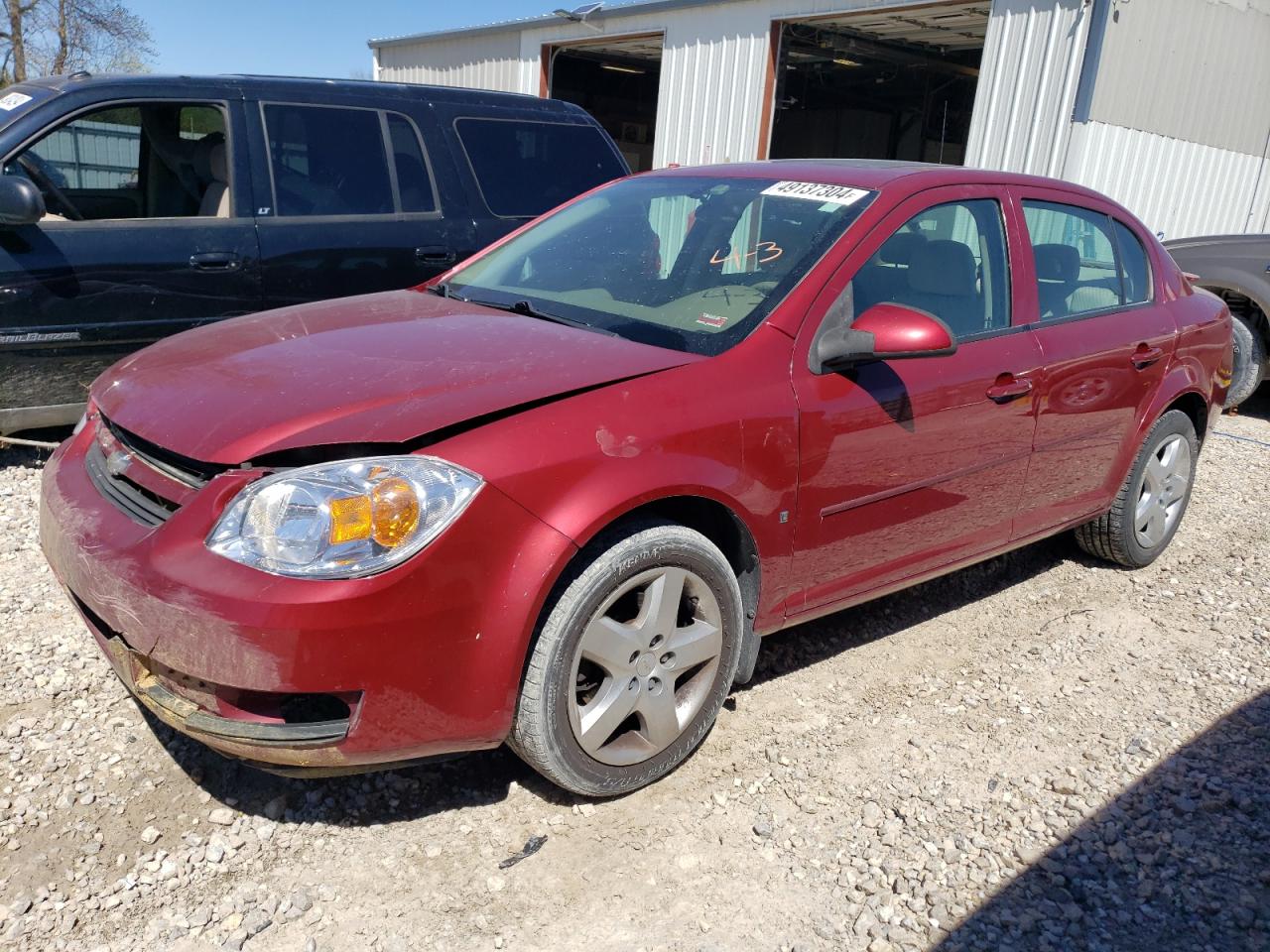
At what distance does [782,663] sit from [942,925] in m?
1.29

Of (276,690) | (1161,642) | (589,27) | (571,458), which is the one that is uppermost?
(589,27)

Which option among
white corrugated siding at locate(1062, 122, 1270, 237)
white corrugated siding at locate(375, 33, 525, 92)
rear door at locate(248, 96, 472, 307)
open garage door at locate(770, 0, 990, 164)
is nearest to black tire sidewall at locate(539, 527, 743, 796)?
rear door at locate(248, 96, 472, 307)

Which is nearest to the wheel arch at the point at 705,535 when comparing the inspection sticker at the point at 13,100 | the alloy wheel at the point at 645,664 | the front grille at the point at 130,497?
the alloy wheel at the point at 645,664

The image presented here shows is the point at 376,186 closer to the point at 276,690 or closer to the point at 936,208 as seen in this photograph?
the point at 936,208

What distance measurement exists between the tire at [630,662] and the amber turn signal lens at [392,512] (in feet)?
1.44

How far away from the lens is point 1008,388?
3490 millimetres

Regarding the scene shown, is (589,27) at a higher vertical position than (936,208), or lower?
higher

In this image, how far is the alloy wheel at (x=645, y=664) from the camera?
260 cm

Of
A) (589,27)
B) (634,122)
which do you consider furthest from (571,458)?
(634,122)

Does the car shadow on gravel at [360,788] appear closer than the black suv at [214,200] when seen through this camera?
Yes

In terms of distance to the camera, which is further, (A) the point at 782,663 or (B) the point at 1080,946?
(A) the point at 782,663

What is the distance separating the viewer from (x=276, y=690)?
2.21 meters

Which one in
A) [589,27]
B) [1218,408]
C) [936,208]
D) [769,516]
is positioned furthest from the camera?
[589,27]

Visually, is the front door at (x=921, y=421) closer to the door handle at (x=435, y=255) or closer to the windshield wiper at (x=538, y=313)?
the windshield wiper at (x=538, y=313)
